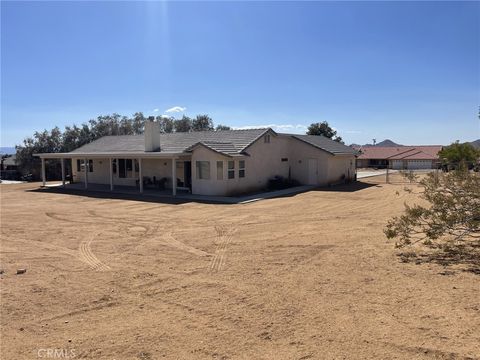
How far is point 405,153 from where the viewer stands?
67000mm

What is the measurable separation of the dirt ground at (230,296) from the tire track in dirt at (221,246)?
0.03m

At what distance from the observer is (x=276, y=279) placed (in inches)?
285

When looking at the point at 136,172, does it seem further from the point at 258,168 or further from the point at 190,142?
the point at 258,168

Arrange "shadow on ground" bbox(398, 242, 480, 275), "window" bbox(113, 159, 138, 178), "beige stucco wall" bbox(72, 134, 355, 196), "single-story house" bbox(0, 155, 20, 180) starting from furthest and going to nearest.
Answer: "single-story house" bbox(0, 155, 20, 180), "window" bbox(113, 159, 138, 178), "beige stucco wall" bbox(72, 134, 355, 196), "shadow on ground" bbox(398, 242, 480, 275)

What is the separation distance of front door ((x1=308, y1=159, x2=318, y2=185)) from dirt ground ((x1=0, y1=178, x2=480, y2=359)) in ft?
51.2

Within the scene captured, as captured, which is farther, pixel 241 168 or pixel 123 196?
pixel 241 168

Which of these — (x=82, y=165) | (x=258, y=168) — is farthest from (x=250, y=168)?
(x=82, y=165)

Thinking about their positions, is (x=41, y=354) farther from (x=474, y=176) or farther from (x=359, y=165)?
(x=359, y=165)

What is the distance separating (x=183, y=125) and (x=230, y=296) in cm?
5653

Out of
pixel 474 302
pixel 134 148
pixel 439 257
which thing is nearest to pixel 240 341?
pixel 474 302

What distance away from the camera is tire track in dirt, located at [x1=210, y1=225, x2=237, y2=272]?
8.27m

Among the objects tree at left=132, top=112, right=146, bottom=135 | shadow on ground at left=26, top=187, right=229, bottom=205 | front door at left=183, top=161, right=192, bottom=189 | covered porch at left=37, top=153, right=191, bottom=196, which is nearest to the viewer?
shadow on ground at left=26, top=187, right=229, bottom=205

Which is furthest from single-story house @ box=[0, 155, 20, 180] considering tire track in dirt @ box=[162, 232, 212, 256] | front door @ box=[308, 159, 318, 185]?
tire track in dirt @ box=[162, 232, 212, 256]

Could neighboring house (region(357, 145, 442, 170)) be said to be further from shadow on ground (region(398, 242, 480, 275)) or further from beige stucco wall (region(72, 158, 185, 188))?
shadow on ground (region(398, 242, 480, 275))
